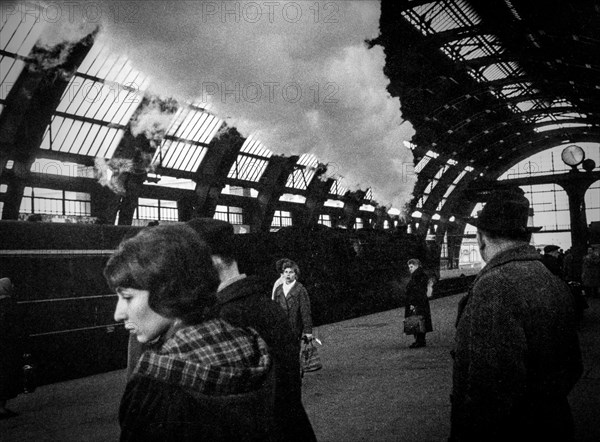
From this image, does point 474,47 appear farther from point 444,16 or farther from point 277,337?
point 277,337

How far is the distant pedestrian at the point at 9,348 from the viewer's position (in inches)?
220

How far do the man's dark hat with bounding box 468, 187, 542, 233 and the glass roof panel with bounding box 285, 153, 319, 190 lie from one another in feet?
82.6

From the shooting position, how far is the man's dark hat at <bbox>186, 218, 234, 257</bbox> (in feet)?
7.50

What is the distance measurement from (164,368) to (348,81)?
32.3 ft

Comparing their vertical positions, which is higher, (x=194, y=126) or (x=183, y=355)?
(x=194, y=126)

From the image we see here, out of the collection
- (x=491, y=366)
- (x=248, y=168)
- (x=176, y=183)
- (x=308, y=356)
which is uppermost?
(x=248, y=168)

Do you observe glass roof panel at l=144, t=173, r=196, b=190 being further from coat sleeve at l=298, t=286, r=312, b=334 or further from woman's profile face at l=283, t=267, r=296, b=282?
coat sleeve at l=298, t=286, r=312, b=334

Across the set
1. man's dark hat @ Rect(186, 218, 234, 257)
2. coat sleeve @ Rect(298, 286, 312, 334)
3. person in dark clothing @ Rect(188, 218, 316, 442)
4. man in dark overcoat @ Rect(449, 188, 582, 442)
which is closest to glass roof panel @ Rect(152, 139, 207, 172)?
coat sleeve @ Rect(298, 286, 312, 334)

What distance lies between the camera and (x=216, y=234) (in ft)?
7.66

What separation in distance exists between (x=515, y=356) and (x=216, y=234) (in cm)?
126

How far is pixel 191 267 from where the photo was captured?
1.31 meters

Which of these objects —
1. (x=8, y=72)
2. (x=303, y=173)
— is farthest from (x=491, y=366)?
(x=303, y=173)

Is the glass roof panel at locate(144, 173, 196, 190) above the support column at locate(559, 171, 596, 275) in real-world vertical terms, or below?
above

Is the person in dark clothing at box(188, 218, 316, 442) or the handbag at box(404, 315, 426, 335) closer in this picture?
the person in dark clothing at box(188, 218, 316, 442)
